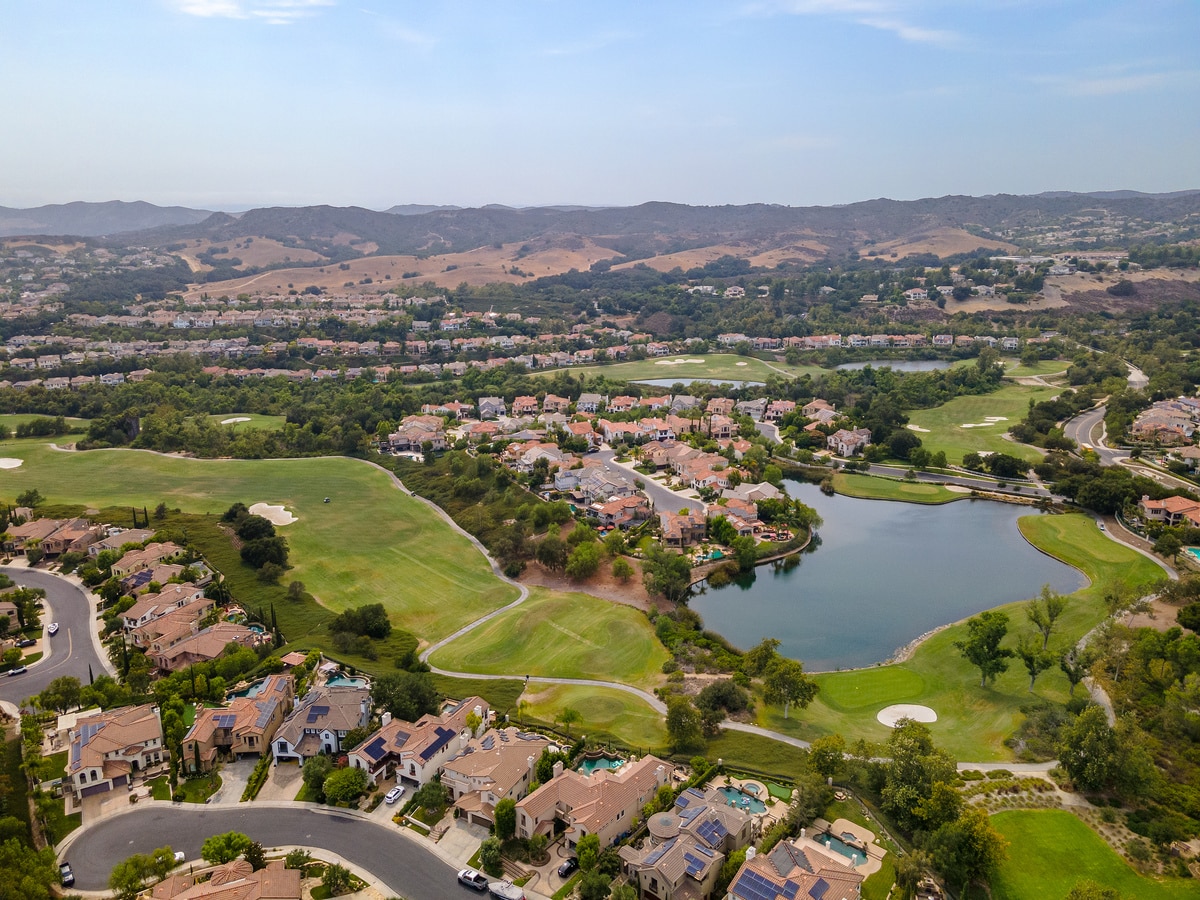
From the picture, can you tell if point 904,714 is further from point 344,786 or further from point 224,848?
point 224,848

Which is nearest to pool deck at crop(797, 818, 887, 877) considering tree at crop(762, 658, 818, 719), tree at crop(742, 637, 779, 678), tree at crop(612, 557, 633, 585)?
tree at crop(762, 658, 818, 719)

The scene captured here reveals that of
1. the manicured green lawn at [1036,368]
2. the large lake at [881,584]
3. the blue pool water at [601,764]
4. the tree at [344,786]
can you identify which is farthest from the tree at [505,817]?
the manicured green lawn at [1036,368]

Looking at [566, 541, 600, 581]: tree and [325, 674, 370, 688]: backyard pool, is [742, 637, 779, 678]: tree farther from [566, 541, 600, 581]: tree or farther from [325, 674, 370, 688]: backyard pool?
[325, 674, 370, 688]: backyard pool

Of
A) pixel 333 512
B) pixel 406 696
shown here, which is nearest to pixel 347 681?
pixel 406 696

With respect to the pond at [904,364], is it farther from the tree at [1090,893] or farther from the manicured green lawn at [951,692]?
the tree at [1090,893]

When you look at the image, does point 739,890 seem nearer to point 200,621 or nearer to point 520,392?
point 200,621

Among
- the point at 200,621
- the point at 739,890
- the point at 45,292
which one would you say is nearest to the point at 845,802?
the point at 739,890

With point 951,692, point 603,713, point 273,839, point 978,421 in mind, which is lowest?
point 951,692
